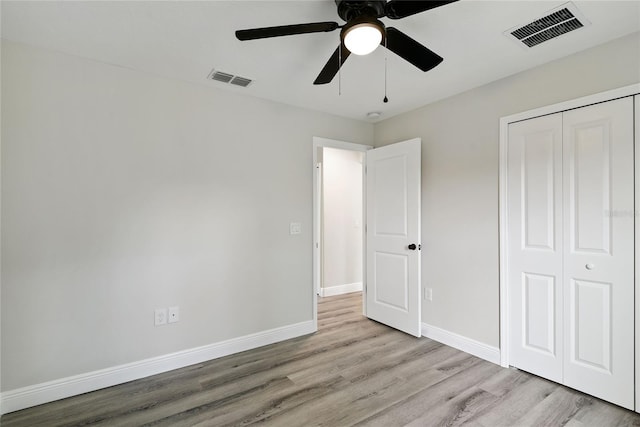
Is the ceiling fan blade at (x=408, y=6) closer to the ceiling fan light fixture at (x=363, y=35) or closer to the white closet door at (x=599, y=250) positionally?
the ceiling fan light fixture at (x=363, y=35)

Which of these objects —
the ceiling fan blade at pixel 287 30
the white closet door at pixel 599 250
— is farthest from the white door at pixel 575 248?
the ceiling fan blade at pixel 287 30

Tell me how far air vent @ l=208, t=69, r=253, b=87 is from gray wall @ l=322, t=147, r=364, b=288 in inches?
89.4

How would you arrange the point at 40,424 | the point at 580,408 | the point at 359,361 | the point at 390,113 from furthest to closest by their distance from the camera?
the point at 390,113
the point at 359,361
the point at 580,408
the point at 40,424

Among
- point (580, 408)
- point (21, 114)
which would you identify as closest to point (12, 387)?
point (21, 114)

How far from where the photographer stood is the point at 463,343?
2.87 metres

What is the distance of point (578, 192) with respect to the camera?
7.12 ft

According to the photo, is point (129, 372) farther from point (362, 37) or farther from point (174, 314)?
point (362, 37)

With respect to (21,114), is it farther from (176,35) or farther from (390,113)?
(390,113)

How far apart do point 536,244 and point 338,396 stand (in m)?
1.87

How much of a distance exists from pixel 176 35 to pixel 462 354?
337 cm

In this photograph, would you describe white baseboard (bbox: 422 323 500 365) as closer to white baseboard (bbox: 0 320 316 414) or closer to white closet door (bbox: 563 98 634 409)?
white closet door (bbox: 563 98 634 409)

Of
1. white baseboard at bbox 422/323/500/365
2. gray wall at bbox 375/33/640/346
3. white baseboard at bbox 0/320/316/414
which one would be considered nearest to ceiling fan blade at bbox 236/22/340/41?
gray wall at bbox 375/33/640/346

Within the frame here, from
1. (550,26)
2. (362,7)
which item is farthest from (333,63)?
(550,26)

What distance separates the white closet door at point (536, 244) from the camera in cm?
229
